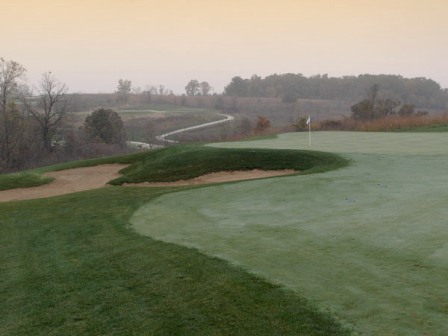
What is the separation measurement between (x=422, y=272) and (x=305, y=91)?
140288 mm

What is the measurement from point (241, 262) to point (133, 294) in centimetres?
146

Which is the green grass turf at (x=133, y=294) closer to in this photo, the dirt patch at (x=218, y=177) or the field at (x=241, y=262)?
the field at (x=241, y=262)

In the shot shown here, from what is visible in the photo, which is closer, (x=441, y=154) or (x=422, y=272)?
(x=422, y=272)

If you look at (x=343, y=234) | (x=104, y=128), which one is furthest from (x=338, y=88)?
(x=343, y=234)

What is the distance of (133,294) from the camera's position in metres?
5.83

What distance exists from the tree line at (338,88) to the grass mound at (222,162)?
78.8 meters

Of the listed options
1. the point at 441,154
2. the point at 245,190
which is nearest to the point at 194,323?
the point at 245,190

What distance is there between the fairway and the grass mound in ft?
11.9

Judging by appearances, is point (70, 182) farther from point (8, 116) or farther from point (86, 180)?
point (8, 116)

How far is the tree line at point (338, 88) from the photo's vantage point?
11338 centimetres

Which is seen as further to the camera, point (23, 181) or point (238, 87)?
point (238, 87)

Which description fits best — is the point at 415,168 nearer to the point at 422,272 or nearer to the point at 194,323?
the point at 422,272

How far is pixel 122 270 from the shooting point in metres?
6.81

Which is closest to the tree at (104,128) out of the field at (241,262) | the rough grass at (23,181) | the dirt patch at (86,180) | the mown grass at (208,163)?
the dirt patch at (86,180)
